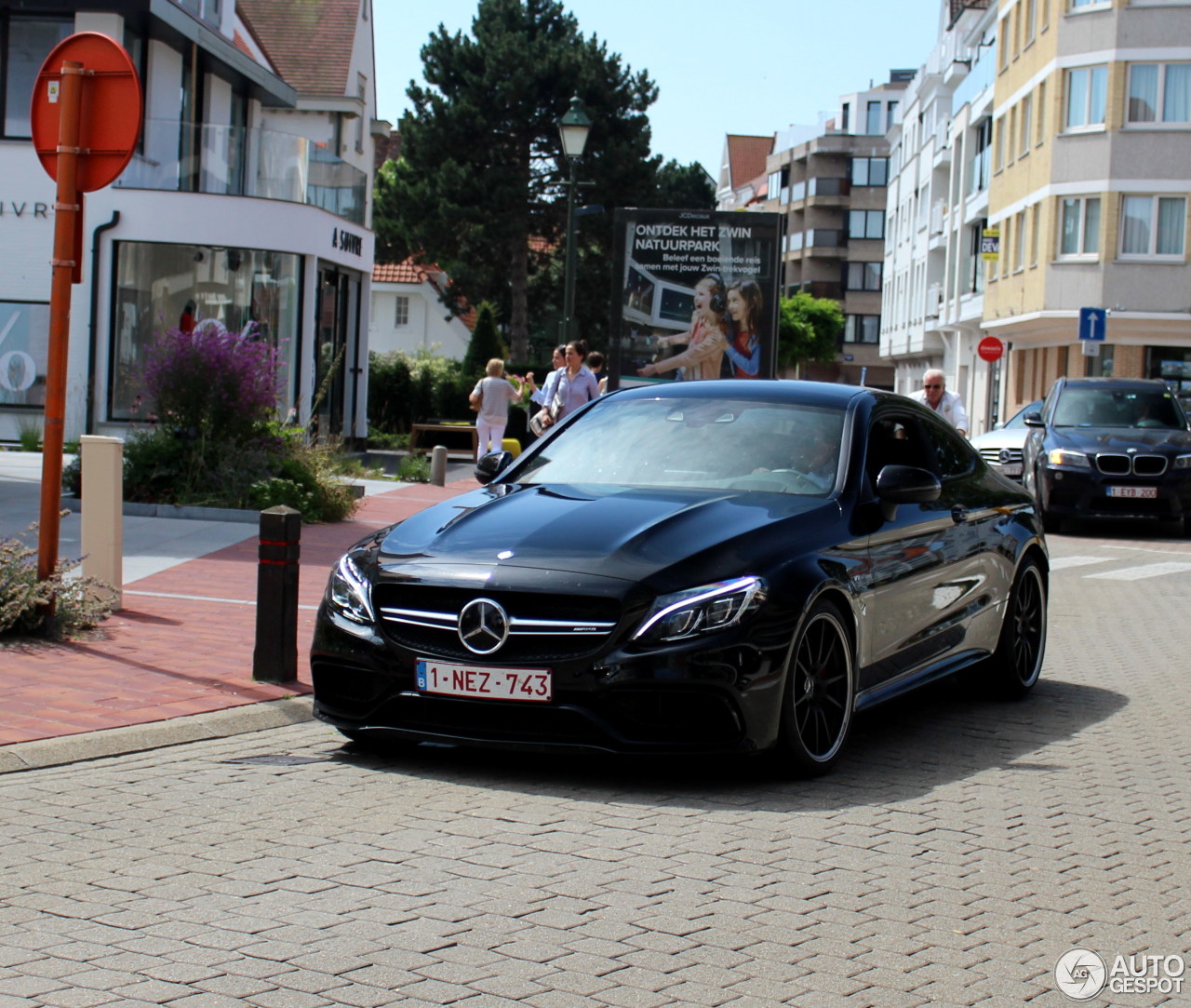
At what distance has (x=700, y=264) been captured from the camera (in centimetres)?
2069

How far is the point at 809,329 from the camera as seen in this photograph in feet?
365

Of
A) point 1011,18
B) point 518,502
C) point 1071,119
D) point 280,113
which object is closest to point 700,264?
point 518,502

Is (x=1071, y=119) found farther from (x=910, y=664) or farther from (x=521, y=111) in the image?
(x=910, y=664)

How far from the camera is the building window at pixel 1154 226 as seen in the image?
4450 cm

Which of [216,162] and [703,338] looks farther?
[216,162]

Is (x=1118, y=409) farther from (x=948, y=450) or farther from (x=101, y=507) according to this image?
(x=101, y=507)

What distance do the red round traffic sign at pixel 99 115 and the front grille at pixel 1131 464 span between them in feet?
46.8

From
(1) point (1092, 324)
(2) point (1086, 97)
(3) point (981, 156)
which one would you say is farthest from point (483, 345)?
(3) point (981, 156)

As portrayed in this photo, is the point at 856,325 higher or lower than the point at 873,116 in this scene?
lower

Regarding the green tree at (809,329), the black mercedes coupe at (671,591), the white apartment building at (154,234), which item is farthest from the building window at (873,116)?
the black mercedes coupe at (671,591)

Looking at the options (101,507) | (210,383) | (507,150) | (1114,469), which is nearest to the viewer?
(101,507)

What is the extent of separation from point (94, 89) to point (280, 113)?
37.2m

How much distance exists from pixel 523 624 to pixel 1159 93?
43.1 m

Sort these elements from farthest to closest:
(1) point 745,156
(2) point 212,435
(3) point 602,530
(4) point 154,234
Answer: (1) point 745,156 → (4) point 154,234 → (2) point 212,435 → (3) point 602,530
